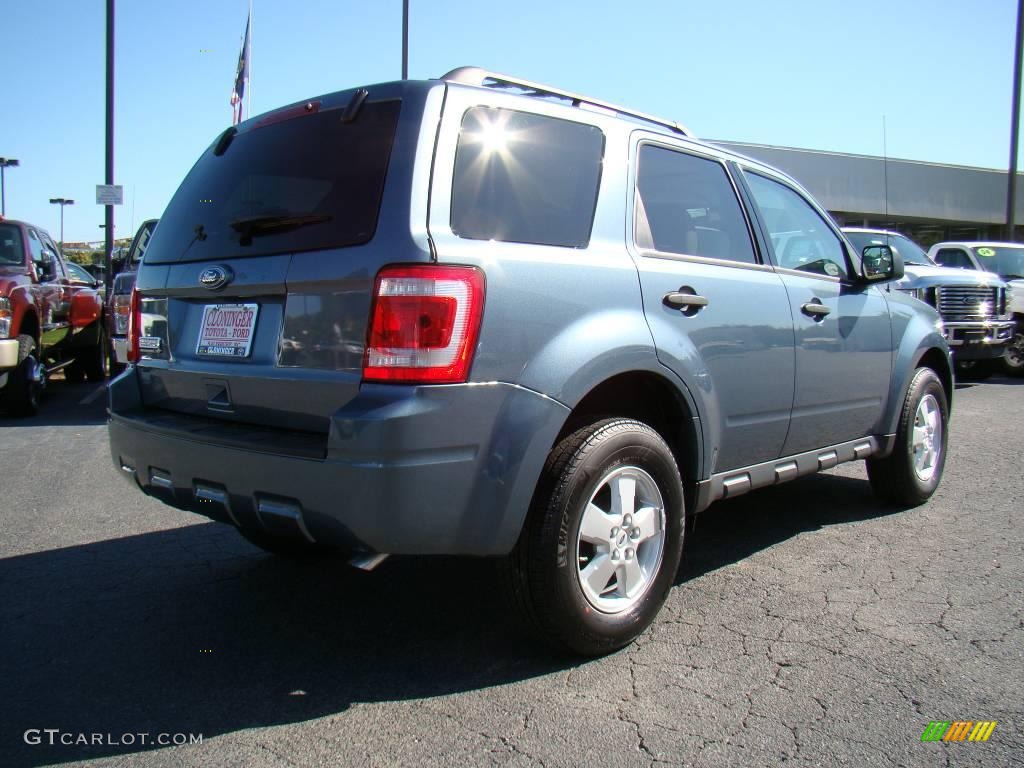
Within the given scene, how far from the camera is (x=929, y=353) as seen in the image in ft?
16.9

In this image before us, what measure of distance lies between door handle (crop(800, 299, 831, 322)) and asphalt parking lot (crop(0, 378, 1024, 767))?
113 centimetres

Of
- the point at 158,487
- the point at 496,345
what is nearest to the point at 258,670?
the point at 158,487

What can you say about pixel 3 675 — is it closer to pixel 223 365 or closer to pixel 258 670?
pixel 258 670

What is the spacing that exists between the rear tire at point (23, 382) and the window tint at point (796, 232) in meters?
7.26

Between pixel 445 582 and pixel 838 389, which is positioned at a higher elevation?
pixel 838 389

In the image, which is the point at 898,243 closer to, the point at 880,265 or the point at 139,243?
the point at 880,265

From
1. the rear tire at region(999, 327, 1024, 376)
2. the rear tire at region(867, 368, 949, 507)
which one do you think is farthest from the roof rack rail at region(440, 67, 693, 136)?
the rear tire at region(999, 327, 1024, 376)

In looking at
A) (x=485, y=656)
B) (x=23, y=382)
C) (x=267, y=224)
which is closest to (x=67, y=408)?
(x=23, y=382)

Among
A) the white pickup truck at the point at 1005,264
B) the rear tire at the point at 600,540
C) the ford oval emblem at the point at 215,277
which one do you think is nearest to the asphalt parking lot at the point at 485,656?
A: the rear tire at the point at 600,540

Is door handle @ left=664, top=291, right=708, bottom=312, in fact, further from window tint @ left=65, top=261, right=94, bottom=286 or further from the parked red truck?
window tint @ left=65, top=261, right=94, bottom=286

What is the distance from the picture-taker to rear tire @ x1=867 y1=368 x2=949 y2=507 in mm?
4805

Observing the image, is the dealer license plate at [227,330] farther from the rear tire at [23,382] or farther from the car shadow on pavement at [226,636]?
the rear tire at [23,382]

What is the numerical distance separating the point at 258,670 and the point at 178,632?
515 mm

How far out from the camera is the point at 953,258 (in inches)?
537
